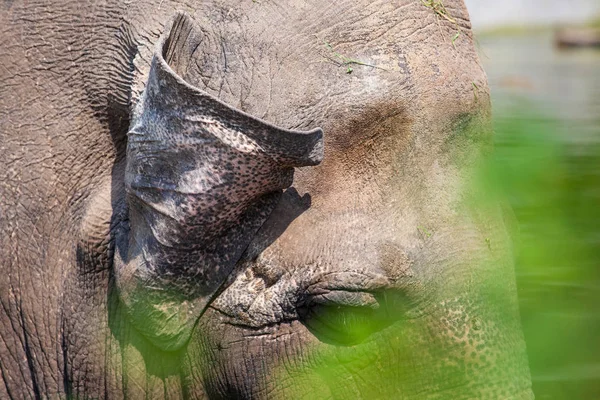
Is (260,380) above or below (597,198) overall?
below

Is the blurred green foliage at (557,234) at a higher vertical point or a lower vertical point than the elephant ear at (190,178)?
higher

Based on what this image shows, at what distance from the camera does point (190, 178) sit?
264 centimetres

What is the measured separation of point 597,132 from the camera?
4.76 ft

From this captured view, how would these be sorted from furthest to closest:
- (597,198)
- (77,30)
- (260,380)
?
(77,30)
(260,380)
(597,198)

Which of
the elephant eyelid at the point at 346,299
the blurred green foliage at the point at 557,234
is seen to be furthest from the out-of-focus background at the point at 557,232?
the elephant eyelid at the point at 346,299

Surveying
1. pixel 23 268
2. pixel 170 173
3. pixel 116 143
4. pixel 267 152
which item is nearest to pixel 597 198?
pixel 267 152

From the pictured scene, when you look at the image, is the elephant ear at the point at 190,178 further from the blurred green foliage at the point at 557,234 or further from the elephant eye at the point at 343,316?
Answer: the blurred green foliage at the point at 557,234

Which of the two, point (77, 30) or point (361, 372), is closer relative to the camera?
point (361, 372)

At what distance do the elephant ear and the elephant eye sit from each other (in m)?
0.29

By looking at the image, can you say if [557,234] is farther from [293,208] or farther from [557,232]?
[293,208]

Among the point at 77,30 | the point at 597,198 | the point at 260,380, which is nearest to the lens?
the point at 597,198

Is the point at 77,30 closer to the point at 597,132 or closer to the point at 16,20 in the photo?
the point at 16,20

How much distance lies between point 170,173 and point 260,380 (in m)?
0.67

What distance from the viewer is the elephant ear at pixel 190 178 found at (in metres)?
2.58
